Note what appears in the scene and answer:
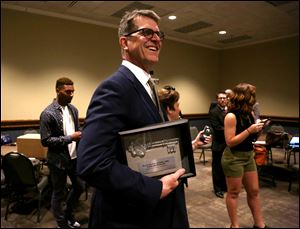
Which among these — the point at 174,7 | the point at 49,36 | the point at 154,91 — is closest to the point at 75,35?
the point at 49,36

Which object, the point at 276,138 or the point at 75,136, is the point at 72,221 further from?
the point at 276,138

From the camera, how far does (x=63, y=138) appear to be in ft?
5.97

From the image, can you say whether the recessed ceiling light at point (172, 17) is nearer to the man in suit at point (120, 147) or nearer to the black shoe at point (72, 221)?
the black shoe at point (72, 221)

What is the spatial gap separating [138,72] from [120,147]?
0.93 ft

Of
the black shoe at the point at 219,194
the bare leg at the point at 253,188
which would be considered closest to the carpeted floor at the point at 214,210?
the black shoe at the point at 219,194

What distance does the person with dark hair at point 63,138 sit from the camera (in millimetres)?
1518

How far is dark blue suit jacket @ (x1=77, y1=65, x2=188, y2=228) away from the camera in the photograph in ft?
2.63

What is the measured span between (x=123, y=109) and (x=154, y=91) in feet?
0.60

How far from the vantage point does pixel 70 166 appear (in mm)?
1901

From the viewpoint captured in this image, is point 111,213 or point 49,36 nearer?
point 111,213

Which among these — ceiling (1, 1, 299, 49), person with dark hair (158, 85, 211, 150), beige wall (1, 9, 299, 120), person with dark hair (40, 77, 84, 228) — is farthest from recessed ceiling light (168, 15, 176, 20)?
person with dark hair (158, 85, 211, 150)

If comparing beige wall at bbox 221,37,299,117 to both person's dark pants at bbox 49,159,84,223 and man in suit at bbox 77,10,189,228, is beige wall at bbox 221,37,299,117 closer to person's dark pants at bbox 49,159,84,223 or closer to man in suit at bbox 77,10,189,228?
person's dark pants at bbox 49,159,84,223

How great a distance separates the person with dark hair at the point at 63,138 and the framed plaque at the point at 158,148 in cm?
78

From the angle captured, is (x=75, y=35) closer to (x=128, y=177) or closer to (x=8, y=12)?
(x=8, y=12)
